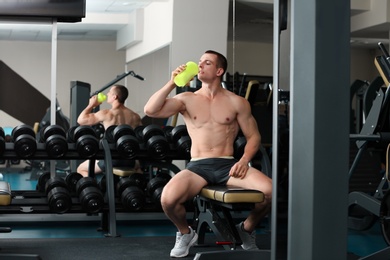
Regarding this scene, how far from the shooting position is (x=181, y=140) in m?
4.73

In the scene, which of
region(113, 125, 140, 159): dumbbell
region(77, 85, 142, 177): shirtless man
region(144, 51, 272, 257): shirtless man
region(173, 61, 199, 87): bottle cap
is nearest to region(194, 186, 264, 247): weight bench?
region(144, 51, 272, 257): shirtless man

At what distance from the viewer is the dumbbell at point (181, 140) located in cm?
469

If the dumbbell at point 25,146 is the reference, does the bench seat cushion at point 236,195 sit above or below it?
below

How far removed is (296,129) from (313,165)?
0.09 m

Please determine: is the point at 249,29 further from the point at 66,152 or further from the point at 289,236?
the point at 289,236

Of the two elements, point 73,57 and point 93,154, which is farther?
point 73,57

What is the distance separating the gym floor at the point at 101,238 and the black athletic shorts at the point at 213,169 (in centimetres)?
48

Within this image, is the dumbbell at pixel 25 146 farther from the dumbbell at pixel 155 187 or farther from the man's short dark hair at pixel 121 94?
the man's short dark hair at pixel 121 94

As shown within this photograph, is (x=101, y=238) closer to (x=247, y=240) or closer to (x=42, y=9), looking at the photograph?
(x=247, y=240)

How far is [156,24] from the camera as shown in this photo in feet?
27.2

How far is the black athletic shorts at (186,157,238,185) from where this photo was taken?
3791mm

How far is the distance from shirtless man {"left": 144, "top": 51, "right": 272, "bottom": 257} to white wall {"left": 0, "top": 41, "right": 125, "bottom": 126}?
3.74 meters

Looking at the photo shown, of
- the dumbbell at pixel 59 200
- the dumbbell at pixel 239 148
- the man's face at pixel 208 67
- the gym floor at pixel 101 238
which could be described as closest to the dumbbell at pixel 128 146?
the dumbbell at pixel 59 200

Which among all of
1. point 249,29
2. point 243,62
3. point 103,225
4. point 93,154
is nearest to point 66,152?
point 93,154
